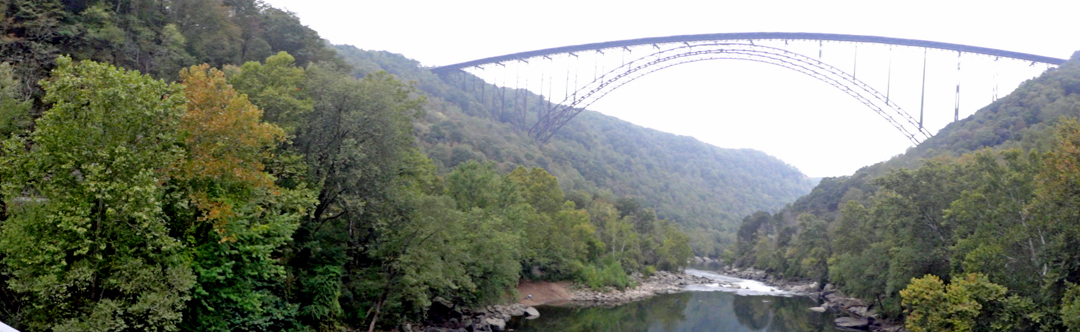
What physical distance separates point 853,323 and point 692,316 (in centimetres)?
1065

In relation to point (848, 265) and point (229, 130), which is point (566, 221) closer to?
point (848, 265)

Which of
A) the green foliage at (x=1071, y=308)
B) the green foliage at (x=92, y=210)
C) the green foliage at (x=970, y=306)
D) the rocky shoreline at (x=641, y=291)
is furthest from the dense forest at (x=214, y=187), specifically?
the green foliage at (x=1071, y=308)

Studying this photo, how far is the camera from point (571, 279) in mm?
59562

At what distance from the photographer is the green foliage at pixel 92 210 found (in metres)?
16.4

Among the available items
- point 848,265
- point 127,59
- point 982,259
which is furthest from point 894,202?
point 127,59

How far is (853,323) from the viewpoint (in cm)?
4381

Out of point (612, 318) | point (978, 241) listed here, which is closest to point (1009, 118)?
point (978, 241)

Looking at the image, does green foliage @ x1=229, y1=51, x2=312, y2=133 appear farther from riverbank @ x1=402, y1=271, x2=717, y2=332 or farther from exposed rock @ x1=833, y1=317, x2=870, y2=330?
exposed rock @ x1=833, y1=317, x2=870, y2=330

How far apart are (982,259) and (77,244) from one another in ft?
104

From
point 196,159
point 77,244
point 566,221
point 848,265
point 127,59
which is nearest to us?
point 77,244

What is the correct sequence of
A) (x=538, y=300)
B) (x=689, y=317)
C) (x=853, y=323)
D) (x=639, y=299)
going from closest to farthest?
(x=853, y=323) < (x=689, y=317) < (x=538, y=300) < (x=639, y=299)

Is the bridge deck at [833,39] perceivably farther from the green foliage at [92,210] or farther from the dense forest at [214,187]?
the green foliage at [92,210]

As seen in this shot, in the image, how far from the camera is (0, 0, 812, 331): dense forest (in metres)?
16.8

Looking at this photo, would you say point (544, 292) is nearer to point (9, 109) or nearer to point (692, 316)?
point (692, 316)
